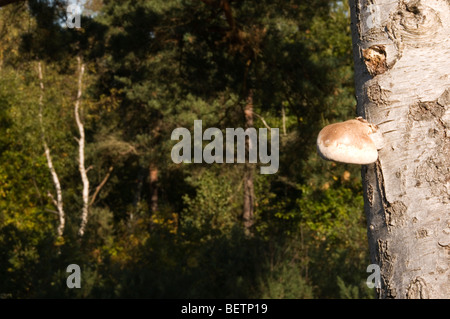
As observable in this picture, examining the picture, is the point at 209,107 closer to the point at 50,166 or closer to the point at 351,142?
the point at 50,166

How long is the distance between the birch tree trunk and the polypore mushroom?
0.02 m

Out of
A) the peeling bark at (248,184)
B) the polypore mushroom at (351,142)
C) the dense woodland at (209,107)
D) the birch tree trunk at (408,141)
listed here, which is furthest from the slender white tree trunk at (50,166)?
the birch tree trunk at (408,141)

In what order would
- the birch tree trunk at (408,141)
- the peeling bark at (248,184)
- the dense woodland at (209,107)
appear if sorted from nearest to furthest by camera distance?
1. the birch tree trunk at (408,141)
2. the dense woodland at (209,107)
3. the peeling bark at (248,184)

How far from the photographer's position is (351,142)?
1234mm

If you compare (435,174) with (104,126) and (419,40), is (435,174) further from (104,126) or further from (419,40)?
(104,126)

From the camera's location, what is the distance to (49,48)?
21.2ft

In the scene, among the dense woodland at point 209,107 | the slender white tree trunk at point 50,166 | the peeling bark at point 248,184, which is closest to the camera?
the dense woodland at point 209,107

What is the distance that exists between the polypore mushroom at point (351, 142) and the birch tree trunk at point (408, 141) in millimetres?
24

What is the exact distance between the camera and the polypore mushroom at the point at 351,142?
1150 mm

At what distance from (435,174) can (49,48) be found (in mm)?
6220

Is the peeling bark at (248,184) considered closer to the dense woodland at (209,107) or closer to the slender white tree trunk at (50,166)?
the dense woodland at (209,107)
